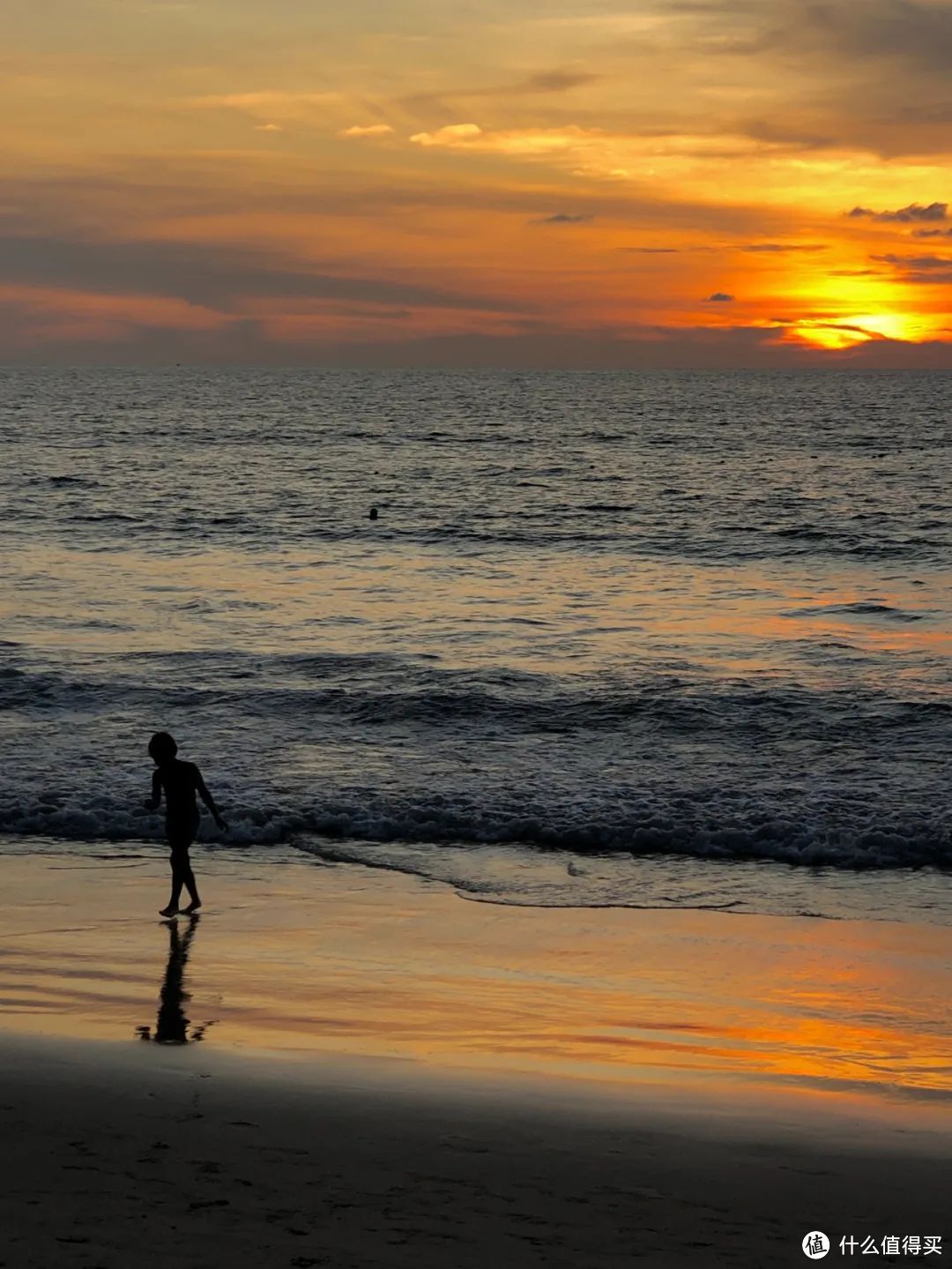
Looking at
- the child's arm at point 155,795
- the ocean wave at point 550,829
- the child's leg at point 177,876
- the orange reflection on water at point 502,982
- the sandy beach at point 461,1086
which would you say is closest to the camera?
the sandy beach at point 461,1086

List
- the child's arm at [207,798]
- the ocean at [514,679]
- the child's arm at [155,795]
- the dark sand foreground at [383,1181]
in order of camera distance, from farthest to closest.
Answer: the ocean at [514,679]
the child's arm at [207,798]
the child's arm at [155,795]
the dark sand foreground at [383,1181]

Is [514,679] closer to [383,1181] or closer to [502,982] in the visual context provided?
[502,982]

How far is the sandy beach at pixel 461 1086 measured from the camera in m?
6.39

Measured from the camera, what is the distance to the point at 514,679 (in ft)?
78.9

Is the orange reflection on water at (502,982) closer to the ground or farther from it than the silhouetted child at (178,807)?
closer to the ground

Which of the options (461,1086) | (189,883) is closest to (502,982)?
(461,1086)

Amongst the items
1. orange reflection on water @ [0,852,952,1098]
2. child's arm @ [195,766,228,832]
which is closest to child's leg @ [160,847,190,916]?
orange reflection on water @ [0,852,952,1098]

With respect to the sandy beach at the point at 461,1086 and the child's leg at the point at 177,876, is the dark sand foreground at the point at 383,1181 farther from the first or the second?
the child's leg at the point at 177,876

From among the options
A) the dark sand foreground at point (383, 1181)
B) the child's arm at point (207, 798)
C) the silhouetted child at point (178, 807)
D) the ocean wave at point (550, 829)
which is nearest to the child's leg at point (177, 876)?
the silhouetted child at point (178, 807)

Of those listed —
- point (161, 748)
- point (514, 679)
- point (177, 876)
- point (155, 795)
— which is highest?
point (161, 748)

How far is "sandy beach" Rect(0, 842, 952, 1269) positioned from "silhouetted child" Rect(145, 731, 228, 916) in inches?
18.8

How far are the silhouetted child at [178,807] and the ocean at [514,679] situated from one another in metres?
2.51

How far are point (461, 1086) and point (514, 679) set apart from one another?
1610 cm

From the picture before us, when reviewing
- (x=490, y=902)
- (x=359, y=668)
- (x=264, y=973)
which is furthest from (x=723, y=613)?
(x=264, y=973)
